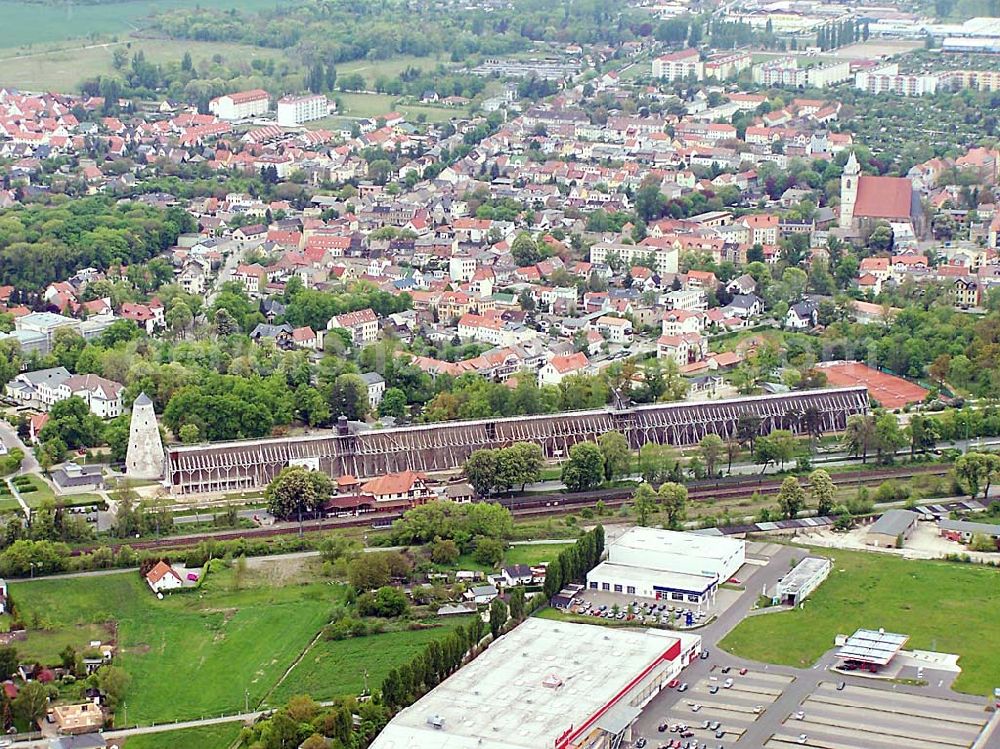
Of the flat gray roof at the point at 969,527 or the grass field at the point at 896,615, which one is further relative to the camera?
the flat gray roof at the point at 969,527

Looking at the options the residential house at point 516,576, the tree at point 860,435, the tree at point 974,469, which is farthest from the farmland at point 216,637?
the tree at point 860,435

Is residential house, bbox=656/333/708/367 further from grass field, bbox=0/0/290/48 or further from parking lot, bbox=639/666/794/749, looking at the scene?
grass field, bbox=0/0/290/48

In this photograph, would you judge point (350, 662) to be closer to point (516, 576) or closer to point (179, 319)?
point (516, 576)

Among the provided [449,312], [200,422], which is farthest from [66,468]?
[449,312]

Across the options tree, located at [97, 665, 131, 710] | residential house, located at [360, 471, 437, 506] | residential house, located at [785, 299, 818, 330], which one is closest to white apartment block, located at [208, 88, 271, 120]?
residential house, located at [785, 299, 818, 330]

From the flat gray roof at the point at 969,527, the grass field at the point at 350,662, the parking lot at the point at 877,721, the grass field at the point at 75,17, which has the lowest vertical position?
the flat gray roof at the point at 969,527

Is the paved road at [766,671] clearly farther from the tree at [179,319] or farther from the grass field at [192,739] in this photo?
the tree at [179,319]

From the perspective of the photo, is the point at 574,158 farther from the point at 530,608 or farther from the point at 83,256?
the point at 530,608
